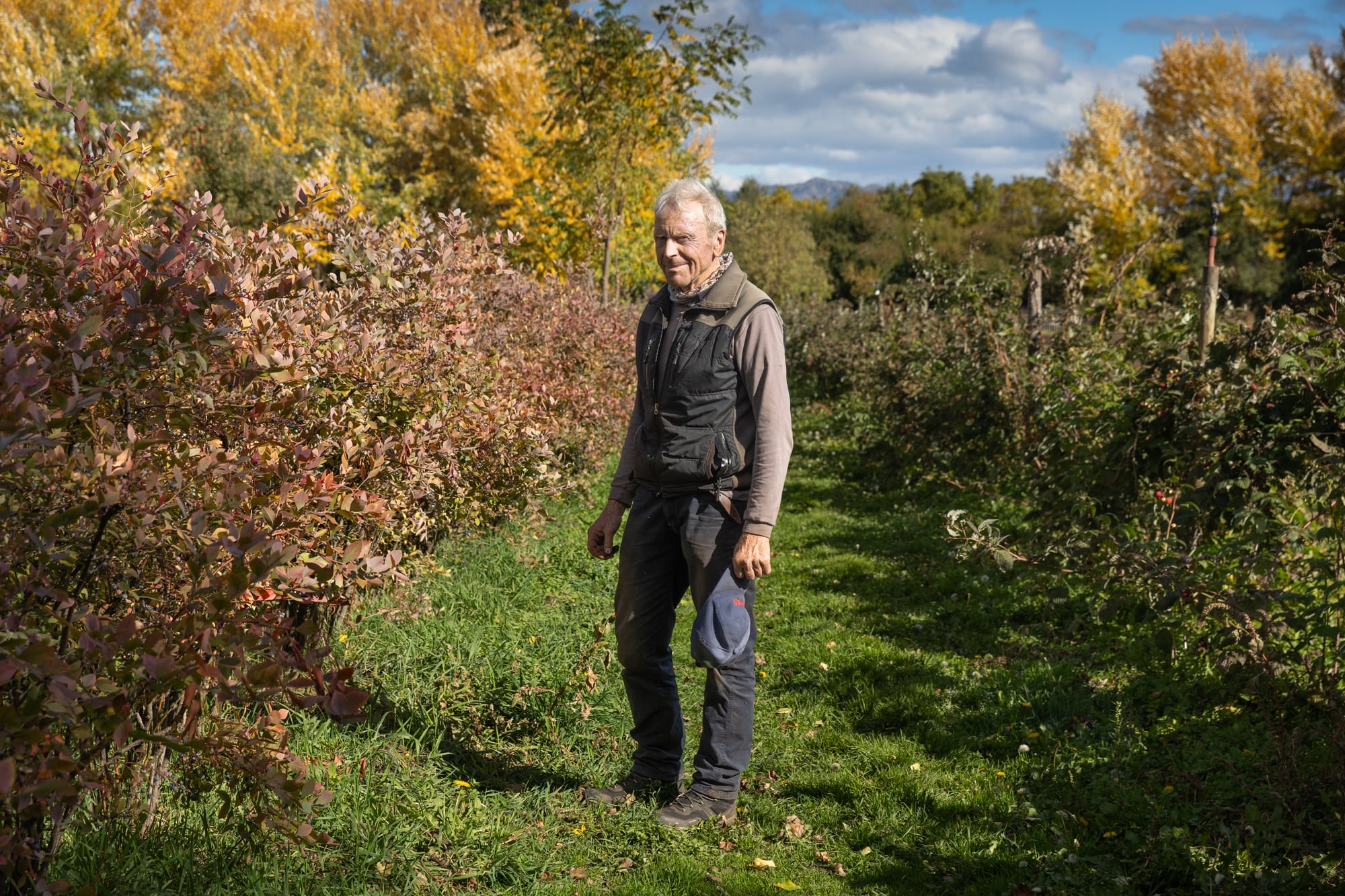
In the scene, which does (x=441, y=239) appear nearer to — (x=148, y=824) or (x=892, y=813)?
(x=148, y=824)

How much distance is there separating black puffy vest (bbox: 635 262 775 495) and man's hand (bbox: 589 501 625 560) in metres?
0.36

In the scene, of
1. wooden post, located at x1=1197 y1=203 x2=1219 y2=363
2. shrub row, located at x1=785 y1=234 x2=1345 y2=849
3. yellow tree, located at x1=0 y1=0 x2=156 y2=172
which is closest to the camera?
shrub row, located at x1=785 y1=234 x2=1345 y2=849

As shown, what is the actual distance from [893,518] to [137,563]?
6970 millimetres

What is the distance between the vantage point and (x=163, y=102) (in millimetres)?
→ 27156

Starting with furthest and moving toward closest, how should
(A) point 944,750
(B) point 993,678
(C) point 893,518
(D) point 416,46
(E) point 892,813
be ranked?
1. (D) point 416,46
2. (C) point 893,518
3. (B) point 993,678
4. (A) point 944,750
5. (E) point 892,813

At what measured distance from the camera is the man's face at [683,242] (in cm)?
343

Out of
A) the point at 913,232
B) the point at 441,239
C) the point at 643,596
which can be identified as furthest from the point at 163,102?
the point at 643,596

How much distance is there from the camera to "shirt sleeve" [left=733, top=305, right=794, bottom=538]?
3.33 m

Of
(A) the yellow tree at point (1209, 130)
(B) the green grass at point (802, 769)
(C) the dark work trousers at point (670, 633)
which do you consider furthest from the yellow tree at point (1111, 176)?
(C) the dark work trousers at point (670, 633)

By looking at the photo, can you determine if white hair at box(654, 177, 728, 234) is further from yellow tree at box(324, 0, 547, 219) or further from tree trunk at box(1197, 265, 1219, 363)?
yellow tree at box(324, 0, 547, 219)

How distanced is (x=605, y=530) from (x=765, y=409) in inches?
34.8

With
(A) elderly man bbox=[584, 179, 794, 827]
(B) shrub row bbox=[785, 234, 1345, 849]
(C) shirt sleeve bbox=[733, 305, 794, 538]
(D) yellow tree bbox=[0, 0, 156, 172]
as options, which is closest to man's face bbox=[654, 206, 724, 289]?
(A) elderly man bbox=[584, 179, 794, 827]

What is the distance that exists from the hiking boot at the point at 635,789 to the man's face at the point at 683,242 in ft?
6.48

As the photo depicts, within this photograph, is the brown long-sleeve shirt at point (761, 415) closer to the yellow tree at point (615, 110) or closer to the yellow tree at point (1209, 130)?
the yellow tree at point (615, 110)
